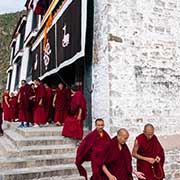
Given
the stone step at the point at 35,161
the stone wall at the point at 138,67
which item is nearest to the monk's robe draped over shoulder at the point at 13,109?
the stone wall at the point at 138,67

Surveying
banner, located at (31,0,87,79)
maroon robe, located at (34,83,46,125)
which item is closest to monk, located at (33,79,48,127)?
maroon robe, located at (34,83,46,125)

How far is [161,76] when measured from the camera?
7.11 meters

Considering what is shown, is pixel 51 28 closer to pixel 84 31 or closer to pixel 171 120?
pixel 84 31

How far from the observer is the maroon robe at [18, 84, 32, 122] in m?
8.38

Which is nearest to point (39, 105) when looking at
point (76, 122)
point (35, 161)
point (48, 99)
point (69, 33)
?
point (48, 99)

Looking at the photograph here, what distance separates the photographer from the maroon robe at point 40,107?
26.8ft

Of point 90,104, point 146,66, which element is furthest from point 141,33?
point 90,104

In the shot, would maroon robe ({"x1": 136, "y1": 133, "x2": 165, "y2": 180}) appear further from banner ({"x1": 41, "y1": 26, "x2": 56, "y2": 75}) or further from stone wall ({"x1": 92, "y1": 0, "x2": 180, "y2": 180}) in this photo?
banner ({"x1": 41, "y1": 26, "x2": 56, "y2": 75})

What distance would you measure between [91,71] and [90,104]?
2.40ft

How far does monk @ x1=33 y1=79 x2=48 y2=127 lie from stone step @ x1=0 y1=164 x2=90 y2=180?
7.82ft

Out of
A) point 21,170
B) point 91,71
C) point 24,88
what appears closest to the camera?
point 21,170

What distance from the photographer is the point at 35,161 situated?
596 cm

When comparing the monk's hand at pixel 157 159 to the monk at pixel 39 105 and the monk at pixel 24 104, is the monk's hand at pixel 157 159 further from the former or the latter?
the monk at pixel 24 104

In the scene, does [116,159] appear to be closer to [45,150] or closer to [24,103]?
[45,150]
